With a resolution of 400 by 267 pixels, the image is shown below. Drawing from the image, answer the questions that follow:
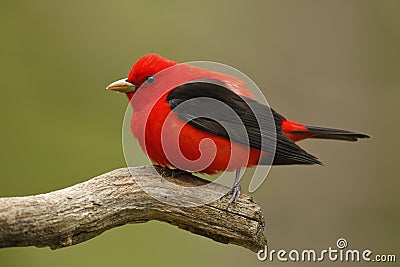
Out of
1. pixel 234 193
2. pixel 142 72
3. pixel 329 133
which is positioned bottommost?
pixel 234 193

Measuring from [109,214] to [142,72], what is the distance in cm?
83

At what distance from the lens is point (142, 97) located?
3373 millimetres

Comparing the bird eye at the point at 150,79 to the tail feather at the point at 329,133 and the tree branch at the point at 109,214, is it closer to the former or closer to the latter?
the tree branch at the point at 109,214

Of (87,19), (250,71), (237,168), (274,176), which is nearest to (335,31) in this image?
(250,71)

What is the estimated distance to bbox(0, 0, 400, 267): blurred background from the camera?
4.95m

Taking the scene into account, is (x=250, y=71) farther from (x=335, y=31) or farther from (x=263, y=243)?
(x=263, y=243)

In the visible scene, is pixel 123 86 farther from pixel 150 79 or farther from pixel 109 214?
pixel 109 214

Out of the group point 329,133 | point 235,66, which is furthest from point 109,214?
point 235,66

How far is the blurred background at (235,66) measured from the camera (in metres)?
4.95

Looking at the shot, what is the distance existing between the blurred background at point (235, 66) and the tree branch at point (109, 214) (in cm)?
177

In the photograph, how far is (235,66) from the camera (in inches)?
205

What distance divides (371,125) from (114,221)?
2.83m

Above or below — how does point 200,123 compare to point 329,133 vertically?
below

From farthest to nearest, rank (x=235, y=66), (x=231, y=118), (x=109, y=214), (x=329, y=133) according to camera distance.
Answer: (x=235, y=66) → (x=329, y=133) → (x=231, y=118) → (x=109, y=214)
